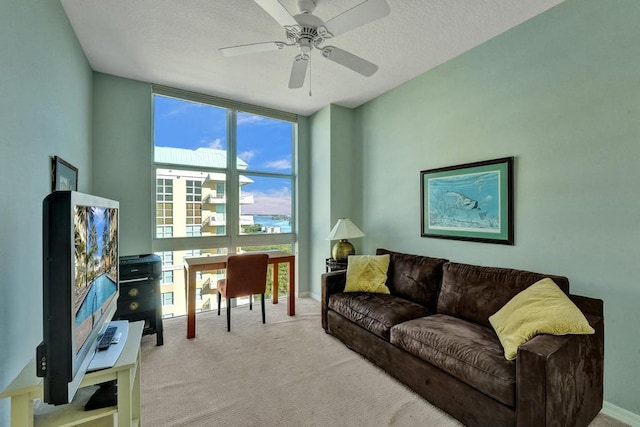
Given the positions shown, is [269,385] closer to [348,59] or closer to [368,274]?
[368,274]

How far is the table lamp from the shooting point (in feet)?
11.4

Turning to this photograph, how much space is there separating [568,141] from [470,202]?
2.74 ft

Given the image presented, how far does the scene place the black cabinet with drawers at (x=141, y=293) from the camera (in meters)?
2.70

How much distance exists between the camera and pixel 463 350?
1746mm

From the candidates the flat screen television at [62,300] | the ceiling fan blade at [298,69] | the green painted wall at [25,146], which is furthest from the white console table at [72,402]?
the ceiling fan blade at [298,69]

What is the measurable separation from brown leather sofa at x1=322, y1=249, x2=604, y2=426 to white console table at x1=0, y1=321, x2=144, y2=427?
1734 mm

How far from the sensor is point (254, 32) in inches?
93.2

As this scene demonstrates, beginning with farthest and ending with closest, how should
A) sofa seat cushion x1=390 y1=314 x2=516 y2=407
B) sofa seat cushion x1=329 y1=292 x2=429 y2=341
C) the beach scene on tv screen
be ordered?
sofa seat cushion x1=329 y1=292 x2=429 y2=341 → sofa seat cushion x1=390 y1=314 x2=516 y2=407 → the beach scene on tv screen

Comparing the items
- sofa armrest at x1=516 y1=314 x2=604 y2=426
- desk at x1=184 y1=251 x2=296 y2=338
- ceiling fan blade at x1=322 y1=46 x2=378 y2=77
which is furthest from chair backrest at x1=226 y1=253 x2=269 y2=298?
sofa armrest at x1=516 y1=314 x2=604 y2=426

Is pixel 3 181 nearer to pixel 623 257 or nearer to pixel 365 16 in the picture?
pixel 365 16

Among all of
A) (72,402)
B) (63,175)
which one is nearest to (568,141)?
(72,402)

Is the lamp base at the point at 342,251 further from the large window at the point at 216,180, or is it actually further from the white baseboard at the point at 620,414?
the white baseboard at the point at 620,414

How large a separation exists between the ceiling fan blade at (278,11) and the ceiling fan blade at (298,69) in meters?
0.32

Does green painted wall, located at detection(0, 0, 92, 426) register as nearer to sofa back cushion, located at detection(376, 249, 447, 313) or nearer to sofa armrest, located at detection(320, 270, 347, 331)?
sofa armrest, located at detection(320, 270, 347, 331)
